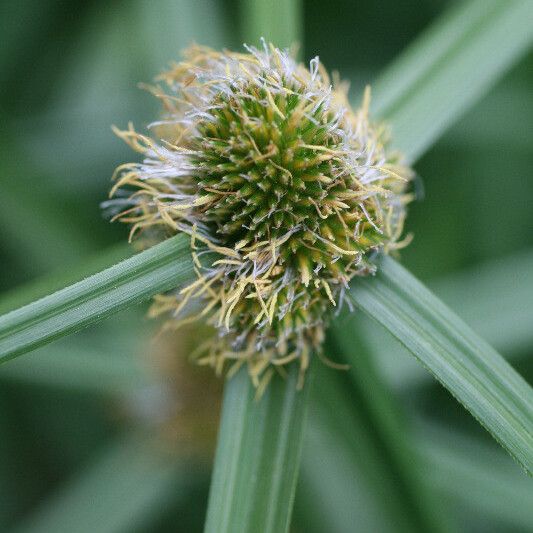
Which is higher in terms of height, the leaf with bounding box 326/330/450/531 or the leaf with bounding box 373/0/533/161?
the leaf with bounding box 373/0/533/161

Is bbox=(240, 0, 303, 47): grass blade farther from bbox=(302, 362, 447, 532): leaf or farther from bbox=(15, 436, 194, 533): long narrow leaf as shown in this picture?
bbox=(15, 436, 194, 533): long narrow leaf

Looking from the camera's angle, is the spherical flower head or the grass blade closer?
the spherical flower head

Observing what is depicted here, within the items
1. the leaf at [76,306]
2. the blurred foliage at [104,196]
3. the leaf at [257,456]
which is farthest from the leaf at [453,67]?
the blurred foliage at [104,196]

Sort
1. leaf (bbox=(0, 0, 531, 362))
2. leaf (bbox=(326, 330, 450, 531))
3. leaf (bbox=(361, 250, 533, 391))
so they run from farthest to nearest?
leaf (bbox=(361, 250, 533, 391)), leaf (bbox=(0, 0, 531, 362)), leaf (bbox=(326, 330, 450, 531))

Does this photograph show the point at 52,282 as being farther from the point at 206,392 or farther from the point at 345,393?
the point at 206,392

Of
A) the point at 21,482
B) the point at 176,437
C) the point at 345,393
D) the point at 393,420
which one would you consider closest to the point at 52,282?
the point at 345,393

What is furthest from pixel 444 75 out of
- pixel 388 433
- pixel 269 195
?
pixel 388 433

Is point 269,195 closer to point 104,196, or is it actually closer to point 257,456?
point 257,456

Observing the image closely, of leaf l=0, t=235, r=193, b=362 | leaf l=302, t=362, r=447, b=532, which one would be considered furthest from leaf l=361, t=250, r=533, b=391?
leaf l=0, t=235, r=193, b=362
